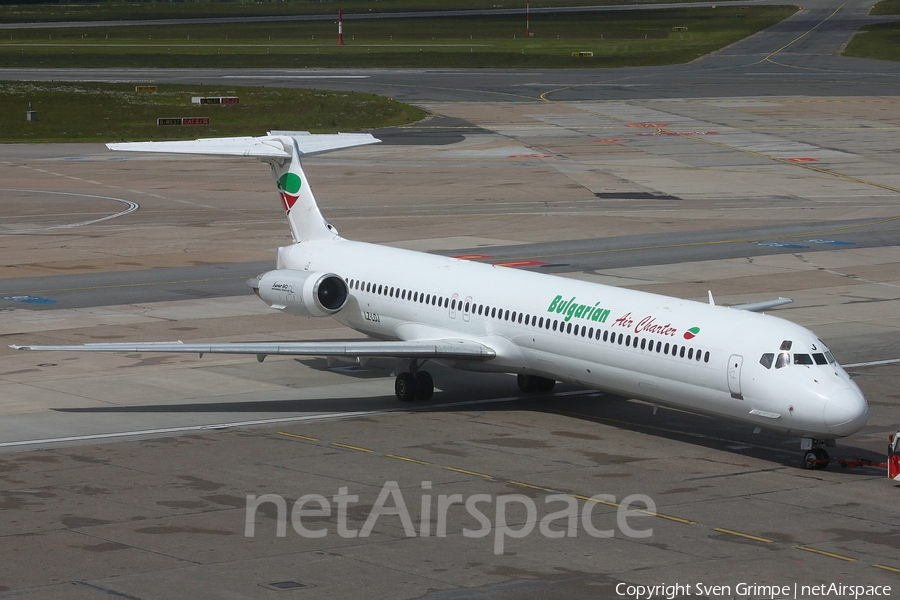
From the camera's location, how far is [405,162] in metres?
70.6

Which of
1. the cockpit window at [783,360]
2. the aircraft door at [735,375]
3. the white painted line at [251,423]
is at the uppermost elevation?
the cockpit window at [783,360]

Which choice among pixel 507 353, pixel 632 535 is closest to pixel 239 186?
pixel 507 353

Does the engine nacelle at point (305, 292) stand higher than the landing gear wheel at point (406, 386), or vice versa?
the engine nacelle at point (305, 292)

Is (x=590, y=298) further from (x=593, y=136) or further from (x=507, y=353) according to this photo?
(x=593, y=136)

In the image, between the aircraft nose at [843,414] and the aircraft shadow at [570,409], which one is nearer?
the aircraft nose at [843,414]

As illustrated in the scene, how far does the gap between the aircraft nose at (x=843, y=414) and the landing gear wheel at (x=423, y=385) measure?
377 inches

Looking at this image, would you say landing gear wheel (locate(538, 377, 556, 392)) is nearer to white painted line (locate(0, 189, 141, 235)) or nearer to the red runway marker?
the red runway marker

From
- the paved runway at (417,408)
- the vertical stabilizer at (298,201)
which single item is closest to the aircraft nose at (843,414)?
the paved runway at (417,408)

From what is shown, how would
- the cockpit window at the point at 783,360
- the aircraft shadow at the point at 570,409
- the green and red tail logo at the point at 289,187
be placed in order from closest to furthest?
1. the cockpit window at the point at 783,360
2. the aircraft shadow at the point at 570,409
3. the green and red tail logo at the point at 289,187

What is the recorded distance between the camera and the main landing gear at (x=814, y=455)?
23.6 m

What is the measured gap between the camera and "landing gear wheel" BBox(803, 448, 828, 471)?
77.4ft

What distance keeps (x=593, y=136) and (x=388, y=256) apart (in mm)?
49127

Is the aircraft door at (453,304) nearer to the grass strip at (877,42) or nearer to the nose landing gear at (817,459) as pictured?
the nose landing gear at (817,459)

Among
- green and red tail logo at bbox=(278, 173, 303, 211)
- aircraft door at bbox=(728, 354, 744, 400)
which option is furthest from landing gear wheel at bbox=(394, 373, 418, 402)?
aircraft door at bbox=(728, 354, 744, 400)
